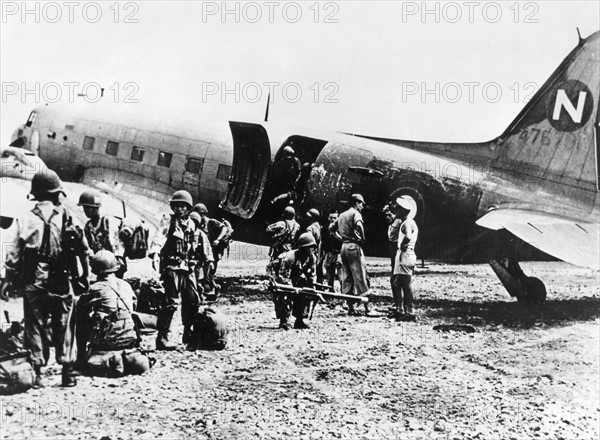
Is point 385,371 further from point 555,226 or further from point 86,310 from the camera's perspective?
point 555,226

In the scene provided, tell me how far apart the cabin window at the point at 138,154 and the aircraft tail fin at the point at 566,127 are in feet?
23.9

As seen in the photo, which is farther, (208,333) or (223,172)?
(223,172)

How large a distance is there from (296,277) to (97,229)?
9.99ft

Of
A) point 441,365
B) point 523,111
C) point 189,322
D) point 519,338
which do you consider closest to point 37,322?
point 189,322

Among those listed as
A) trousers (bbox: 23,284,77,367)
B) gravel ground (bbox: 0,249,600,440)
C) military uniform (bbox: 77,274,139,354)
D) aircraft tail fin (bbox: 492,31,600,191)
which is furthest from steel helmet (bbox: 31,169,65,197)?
aircraft tail fin (bbox: 492,31,600,191)

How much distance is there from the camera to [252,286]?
38.9 ft

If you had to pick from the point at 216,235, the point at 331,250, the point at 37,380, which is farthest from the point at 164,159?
the point at 37,380

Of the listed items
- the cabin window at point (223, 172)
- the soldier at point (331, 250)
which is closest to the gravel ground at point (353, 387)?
the soldier at point (331, 250)

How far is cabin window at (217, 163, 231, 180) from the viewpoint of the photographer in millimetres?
10758

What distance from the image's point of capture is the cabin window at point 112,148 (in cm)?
1123

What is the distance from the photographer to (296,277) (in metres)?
7.93

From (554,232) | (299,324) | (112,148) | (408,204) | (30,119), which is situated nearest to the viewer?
(299,324)

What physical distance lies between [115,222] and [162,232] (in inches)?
91.6

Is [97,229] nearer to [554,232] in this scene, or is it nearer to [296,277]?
[296,277]
